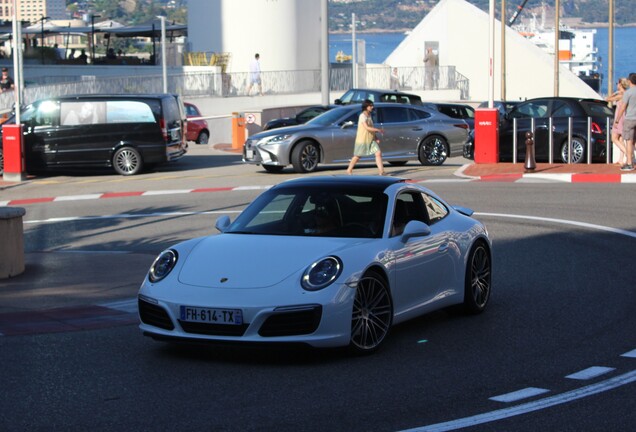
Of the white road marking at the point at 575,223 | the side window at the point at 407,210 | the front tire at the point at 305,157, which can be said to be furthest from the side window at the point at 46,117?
the side window at the point at 407,210

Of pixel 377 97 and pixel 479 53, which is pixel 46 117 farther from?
pixel 479 53

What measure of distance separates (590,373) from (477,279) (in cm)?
240

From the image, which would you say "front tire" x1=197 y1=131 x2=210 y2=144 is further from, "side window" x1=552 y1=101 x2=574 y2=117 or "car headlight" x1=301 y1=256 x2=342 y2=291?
"car headlight" x1=301 y1=256 x2=342 y2=291

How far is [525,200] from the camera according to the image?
19.3 m

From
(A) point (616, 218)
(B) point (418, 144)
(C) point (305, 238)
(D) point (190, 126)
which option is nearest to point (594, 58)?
(D) point (190, 126)

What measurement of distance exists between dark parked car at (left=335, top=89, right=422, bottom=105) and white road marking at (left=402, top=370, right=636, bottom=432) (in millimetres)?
27155

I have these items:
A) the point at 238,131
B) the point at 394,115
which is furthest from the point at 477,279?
the point at 238,131

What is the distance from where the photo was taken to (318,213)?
30.9 feet

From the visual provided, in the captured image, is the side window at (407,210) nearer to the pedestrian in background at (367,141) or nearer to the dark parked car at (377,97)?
the pedestrian in background at (367,141)

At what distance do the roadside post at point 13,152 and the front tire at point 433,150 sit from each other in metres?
9.10

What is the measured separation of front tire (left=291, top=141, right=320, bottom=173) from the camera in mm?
24859

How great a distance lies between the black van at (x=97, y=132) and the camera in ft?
→ 85.5

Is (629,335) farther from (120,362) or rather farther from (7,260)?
(7,260)

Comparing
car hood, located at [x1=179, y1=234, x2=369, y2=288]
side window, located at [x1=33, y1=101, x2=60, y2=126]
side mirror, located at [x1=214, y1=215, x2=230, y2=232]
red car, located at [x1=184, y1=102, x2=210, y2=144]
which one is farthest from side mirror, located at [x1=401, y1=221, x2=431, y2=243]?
red car, located at [x1=184, y1=102, x2=210, y2=144]
